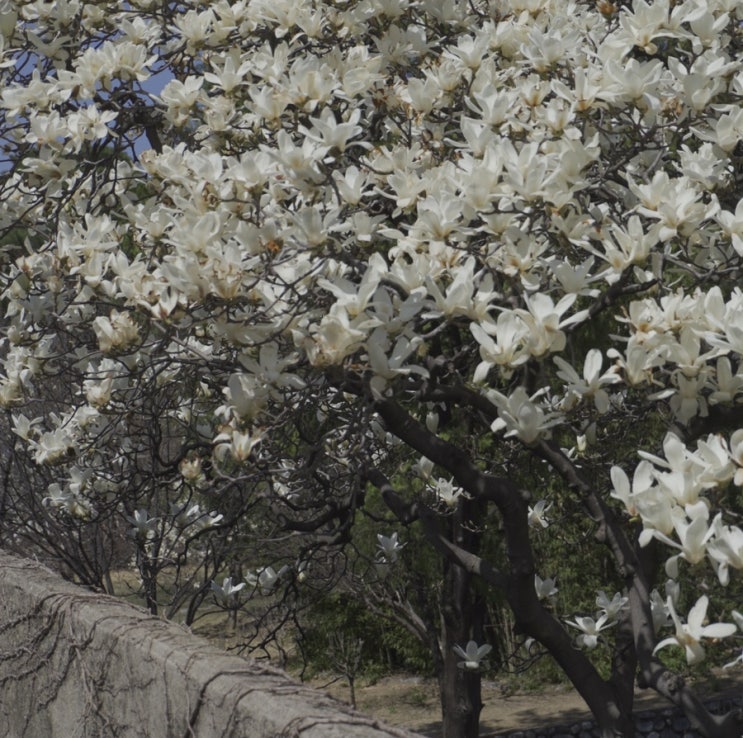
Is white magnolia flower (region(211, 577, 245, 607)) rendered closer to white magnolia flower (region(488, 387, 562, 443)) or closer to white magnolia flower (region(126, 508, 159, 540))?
white magnolia flower (region(126, 508, 159, 540))

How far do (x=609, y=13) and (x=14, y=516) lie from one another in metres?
3.82

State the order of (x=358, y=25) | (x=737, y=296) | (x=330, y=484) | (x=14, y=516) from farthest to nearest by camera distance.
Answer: (x=14, y=516)
(x=330, y=484)
(x=358, y=25)
(x=737, y=296)

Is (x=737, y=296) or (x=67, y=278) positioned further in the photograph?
(x=67, y=278)

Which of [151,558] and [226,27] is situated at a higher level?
[226,27]

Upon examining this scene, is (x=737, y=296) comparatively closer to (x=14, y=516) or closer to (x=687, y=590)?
(x=14, y=516)

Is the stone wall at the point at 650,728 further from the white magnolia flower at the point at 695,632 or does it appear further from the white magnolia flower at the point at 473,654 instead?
the white magnolia flower at the point at 695,632

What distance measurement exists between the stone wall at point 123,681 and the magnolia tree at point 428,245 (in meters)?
0.49

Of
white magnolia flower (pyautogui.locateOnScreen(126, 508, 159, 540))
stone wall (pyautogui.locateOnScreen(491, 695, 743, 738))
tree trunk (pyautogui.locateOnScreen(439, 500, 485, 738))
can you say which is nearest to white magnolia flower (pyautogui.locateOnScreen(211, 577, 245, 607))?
white magnolia flower (pyautogui.locateOnScreen(126, 508, 159, 540))

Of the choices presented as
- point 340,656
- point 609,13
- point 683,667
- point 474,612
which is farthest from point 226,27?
point 340,656

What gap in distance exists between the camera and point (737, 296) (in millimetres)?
2650

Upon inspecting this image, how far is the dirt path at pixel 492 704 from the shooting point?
372 inches

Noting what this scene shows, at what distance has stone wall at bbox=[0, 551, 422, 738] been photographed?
228cm

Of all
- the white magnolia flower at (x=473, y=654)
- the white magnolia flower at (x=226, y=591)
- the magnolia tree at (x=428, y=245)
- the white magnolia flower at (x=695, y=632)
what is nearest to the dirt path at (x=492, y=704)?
the white magnolia flower at (x=473, y=654)

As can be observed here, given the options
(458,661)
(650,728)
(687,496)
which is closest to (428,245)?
(687,496)
